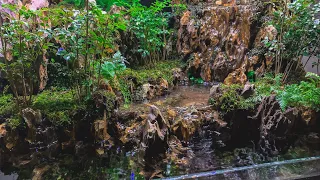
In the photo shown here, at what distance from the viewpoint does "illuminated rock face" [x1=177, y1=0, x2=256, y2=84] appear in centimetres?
666

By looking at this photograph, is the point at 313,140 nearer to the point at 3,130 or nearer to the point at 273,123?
the point at 273,123

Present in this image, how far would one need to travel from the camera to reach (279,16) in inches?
207

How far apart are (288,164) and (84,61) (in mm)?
Result: 2701

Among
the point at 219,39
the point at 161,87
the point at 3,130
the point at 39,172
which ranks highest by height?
the point at 219,39

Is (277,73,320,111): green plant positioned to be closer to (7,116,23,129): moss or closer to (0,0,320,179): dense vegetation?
(0,0,320,179): dense vegetation

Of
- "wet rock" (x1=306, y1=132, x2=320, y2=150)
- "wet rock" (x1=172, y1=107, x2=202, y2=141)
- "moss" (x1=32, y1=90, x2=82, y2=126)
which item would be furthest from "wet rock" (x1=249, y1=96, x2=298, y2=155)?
"moss" (x1=32, y1=90, x2=82, y2=126)

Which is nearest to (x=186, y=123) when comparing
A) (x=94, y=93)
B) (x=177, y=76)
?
(x=94, y=93)

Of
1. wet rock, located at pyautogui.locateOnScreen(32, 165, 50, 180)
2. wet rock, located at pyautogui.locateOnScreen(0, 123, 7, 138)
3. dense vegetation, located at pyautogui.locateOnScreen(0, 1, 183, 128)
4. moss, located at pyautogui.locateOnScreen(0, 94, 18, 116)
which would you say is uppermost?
dense vegetation, located at pyautogui.locateOnScreen(0, 1, 183, 128)

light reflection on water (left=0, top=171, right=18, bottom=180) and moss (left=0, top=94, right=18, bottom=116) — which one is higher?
moss (left=0, top=94, right=18, bottom=116)

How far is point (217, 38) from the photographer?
22.7ft

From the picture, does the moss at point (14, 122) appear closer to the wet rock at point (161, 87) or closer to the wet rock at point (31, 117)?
the wet rock at point (31, 117)

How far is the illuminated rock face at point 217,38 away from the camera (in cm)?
666

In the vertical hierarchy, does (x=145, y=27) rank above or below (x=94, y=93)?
above

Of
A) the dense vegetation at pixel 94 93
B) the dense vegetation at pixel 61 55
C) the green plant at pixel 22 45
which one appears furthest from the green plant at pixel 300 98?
the green plant at pixel 22 45
